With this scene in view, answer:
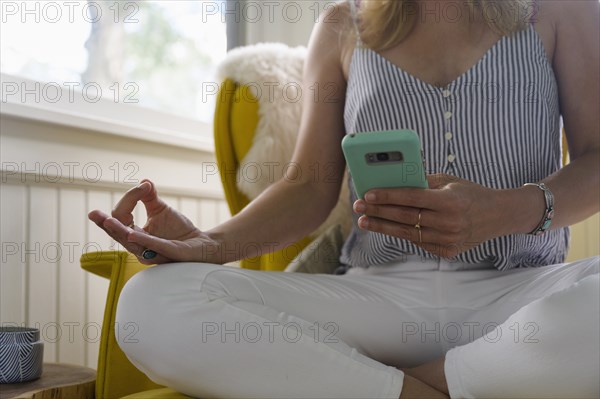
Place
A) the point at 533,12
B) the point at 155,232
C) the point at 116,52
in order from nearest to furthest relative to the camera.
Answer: the point at 155,232 → the point at 533,12 → the point at 116,52

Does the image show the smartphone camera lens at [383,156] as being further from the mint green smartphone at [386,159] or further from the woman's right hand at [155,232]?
the woman's right hand at [155,232]

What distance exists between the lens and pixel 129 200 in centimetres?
108

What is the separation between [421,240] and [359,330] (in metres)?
0.19

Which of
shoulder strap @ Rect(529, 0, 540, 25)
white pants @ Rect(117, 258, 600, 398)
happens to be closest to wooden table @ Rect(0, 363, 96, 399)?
white pants @ Rect(117, 258, 600, 398)

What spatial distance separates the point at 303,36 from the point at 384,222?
1.49 m

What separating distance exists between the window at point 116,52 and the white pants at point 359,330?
61cm

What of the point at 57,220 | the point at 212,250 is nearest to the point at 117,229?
the point at 212,250

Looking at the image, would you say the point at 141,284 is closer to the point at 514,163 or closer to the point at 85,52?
the point at 514,163

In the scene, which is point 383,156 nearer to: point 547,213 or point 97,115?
point 547,213

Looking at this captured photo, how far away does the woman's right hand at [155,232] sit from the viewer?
103 centimetres

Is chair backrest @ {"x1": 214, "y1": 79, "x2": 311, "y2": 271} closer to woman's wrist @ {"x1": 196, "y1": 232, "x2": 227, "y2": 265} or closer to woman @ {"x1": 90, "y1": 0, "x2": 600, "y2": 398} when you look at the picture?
woman @ {"x1": 90, "y1": 0, "x2": 600, "y2": 398}

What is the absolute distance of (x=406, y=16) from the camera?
1.35m

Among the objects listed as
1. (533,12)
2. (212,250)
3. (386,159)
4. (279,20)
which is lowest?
(212,250)

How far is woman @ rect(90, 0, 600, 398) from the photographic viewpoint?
95cm
